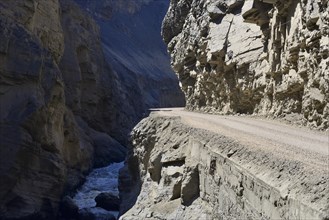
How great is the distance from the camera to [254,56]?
19891 mm

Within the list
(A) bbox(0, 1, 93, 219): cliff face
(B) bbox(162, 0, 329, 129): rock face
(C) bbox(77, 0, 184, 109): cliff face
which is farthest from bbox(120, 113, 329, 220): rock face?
(C) bbox(77, 0, 184, 109): cliff face

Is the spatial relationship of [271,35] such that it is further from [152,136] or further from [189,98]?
[189,98]

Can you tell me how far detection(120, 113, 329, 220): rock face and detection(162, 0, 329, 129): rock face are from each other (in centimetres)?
360

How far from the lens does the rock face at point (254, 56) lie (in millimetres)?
12922

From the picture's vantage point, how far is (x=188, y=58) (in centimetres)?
3014

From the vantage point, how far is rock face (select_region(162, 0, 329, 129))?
12.9 meters

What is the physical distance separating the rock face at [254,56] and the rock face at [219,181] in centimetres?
360

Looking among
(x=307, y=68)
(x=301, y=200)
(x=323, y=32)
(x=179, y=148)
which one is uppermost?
(x=323, y=32)

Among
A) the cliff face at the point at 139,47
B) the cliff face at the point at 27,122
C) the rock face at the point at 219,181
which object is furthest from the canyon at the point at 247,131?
the cliff face at the point at 139,47

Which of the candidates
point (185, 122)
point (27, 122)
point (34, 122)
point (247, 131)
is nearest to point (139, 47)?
point (34, 122)

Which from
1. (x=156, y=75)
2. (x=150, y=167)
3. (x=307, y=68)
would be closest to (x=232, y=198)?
(x=307, y=68)

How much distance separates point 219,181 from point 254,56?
38.9ft

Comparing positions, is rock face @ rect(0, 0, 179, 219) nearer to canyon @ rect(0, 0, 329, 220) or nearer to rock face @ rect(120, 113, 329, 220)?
canyon @ rect(0, 0, 329, 220)

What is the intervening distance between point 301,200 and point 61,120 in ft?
72.4
